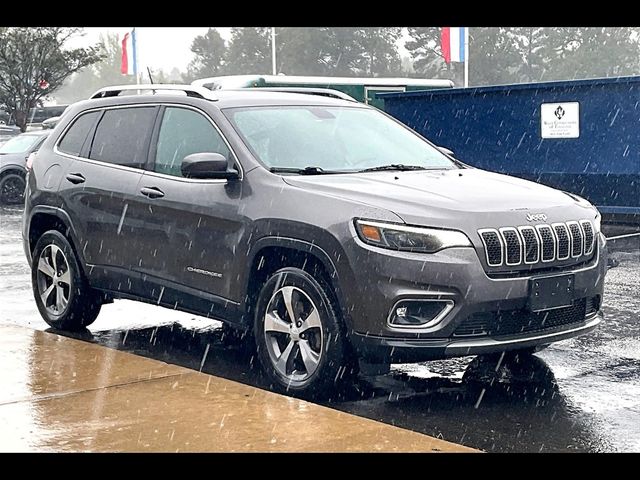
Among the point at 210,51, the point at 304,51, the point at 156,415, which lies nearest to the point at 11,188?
the point at 156,415

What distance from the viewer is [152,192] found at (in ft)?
22.9

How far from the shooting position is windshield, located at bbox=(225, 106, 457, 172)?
21.8 feet

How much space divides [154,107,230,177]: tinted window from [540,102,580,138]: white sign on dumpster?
8.73 metres

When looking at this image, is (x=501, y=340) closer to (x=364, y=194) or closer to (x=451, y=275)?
(x=451, y=275)

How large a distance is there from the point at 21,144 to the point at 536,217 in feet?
56.3

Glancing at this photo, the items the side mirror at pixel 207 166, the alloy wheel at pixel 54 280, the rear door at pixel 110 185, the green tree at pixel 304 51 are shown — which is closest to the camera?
the side mirror at pixel 207 166

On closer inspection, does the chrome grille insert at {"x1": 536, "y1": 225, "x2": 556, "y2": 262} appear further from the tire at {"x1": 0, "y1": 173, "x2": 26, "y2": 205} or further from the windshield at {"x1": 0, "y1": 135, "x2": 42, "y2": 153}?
the tire at {"x1": 0, "y1": 173, "x2": 26, "y2": 205}

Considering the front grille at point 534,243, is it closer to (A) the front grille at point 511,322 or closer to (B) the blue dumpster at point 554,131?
(A) the front grille at point 511,322

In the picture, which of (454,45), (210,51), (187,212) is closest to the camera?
(187,212)

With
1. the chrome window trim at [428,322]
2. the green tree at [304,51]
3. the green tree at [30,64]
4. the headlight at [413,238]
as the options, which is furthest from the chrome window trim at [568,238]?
the green tree at [304,51]

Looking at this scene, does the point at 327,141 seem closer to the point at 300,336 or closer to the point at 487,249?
the point at 300,336

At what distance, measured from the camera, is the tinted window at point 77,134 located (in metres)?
7.98

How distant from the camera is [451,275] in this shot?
557 centimetres

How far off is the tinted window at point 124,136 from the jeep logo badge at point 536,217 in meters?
2.76
